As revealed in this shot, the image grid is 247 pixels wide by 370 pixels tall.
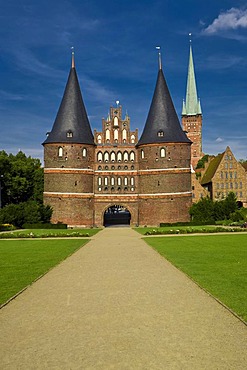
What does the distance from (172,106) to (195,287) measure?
43567 millimetres

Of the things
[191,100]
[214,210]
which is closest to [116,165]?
[214,210]

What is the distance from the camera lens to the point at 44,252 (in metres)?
22.1

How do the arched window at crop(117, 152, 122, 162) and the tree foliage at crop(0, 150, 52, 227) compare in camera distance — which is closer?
the tree foliage at crop(0, 150, 52, 227)

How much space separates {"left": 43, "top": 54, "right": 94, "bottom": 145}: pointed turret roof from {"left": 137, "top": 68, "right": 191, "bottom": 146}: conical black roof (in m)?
7.26

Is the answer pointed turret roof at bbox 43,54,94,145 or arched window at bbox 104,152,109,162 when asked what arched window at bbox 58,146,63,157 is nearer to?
pointed turret roof at bbox 43,54,94,145

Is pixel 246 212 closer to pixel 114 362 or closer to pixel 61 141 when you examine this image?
pixel 61 141

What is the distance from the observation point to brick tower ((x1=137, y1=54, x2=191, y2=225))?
52.5 metres

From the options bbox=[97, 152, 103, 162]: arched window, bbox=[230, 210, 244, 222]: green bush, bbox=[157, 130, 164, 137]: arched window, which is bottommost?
bbox=[230, 210, 244, 222]: green bush

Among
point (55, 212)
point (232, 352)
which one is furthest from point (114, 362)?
point (55, 212)

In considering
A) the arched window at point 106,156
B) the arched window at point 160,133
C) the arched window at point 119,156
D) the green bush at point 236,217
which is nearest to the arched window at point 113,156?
the arched window at point 119,156

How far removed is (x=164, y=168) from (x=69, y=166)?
11.5 metres

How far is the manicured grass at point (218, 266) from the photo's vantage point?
11.1 metres

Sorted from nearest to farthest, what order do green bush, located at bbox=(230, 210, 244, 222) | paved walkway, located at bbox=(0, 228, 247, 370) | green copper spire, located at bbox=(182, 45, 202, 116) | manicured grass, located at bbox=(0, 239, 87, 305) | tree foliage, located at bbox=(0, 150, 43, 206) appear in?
paved walkway, located at bbox=(0, 228, 247, 370), manicured grass, located at bbox=(0, 239, 87, 305), green bush, located at bbox=(230, 210, 244, 222), tree foliage, located at bbox=(0, 150, 43, 206), green copper spire, located at bbox=(182, 45, 202, 116)

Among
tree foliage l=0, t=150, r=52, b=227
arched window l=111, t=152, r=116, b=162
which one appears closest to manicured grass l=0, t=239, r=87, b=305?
tree foliage l=0, t=150, r=52, b=227
